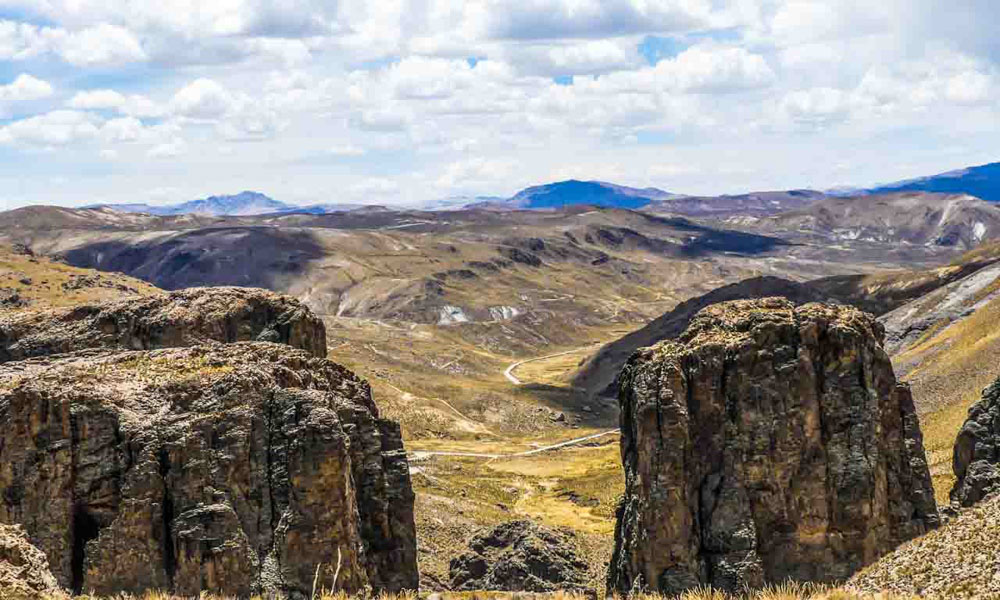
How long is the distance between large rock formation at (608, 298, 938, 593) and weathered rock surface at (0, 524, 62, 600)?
26.8m

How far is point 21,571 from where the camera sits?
78.6ft

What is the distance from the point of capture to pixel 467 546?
69.7 m

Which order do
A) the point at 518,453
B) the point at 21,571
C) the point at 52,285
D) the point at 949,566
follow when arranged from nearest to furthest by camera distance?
1. the point at 21,571
2. the point at 949,566
3. the point at 518,453
4. the point at 52,285

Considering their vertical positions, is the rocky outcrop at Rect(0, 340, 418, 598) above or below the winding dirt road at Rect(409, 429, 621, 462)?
above

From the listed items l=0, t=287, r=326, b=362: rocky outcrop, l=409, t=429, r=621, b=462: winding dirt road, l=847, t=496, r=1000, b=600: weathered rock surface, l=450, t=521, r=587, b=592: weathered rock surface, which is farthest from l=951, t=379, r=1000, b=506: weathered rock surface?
l=409, t=429, r=621, b=462: winding dirt road

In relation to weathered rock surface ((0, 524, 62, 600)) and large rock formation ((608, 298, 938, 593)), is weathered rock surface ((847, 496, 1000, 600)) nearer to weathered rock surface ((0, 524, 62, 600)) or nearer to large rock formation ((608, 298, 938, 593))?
large rock formation ((608, 298, 938, 593))

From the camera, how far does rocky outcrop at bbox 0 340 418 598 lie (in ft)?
119

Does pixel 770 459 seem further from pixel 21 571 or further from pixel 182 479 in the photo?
pixel 21 571

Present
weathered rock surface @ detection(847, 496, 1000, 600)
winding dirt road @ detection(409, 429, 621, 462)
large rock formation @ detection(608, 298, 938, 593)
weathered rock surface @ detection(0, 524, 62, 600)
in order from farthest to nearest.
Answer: winding dirt road @ detection(409, 429, 621, 462)
large rock formation @ detection(608, 298, 938, 593)
weathered rock surface @ detection(847, 496, 1000, 600)
weathered rock surface @ detection(0, 524, 62, 600)

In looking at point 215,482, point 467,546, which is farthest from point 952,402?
point 215,482

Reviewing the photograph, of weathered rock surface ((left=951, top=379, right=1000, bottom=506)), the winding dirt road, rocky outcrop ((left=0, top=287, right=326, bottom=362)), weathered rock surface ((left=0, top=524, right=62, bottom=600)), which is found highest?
rocky outcrop ((left=0, top=287, right=326, bottom=362))

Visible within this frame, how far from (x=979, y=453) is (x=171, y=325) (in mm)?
49608

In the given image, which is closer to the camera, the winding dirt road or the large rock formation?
the large rock formation

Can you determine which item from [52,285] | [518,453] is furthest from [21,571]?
[52,285]
